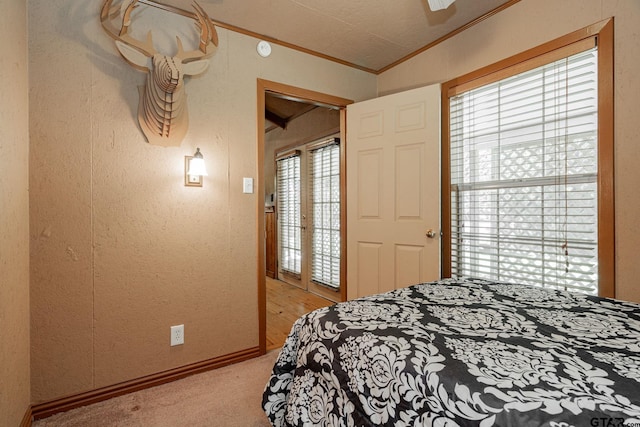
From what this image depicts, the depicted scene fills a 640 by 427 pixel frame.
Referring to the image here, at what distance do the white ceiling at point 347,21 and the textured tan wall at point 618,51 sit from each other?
0.17 m

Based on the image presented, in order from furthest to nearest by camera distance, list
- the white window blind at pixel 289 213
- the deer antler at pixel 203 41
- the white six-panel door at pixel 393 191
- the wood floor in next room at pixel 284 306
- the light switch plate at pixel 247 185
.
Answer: the white window blind at pixel 289 213, the wood floor in next room at pixel 284 306, the white six-panel door at pixel 393 191, the light switch plate at pixel 247 185, the deer antler at pixel 203 41

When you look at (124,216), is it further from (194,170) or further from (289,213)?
(289,213)

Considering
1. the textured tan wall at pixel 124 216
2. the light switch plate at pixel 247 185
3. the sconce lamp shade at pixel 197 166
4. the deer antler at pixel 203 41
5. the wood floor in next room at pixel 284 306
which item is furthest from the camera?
the wood floor in next room at pixel 284 306

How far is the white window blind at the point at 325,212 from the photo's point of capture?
393cm

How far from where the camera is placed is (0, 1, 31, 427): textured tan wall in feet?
4.37

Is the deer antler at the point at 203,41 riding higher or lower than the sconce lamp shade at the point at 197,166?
higher

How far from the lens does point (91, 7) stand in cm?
184

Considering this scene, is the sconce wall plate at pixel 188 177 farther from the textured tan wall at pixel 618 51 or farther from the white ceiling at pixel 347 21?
the textured tan wall at pixel 618 51

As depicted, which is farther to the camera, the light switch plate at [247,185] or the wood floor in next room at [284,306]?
the wood floor in next room at [284,306]

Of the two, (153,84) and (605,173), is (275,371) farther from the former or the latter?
(605,173)

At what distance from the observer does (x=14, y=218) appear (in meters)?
1.47

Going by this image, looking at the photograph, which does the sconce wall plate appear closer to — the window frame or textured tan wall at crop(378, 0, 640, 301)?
textured tan wall at crop(378, 0, 640, 301)

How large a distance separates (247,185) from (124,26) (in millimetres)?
1186

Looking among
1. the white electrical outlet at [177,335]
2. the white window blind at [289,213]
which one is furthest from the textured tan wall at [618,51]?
the white window blind at [289,213]
